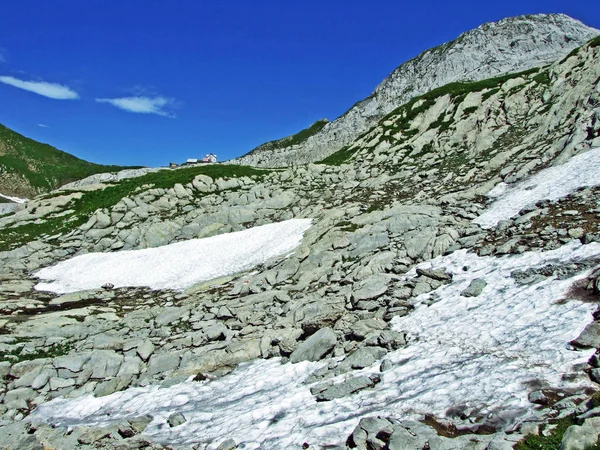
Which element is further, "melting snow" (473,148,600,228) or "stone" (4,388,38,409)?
"melting snow" (473,148,600,228)

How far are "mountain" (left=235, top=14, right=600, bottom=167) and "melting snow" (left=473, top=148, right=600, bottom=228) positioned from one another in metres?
70.2

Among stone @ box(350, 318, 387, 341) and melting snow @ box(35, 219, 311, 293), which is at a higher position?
melting snow @ box(35, 219, 311, 293)

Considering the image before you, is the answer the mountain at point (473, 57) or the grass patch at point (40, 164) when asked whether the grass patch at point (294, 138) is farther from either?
the grass patch at point (40, 164)

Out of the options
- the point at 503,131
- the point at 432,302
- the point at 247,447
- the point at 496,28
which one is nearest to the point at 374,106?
the point at 496,28

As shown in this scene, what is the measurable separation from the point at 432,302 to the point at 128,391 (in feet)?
41.1

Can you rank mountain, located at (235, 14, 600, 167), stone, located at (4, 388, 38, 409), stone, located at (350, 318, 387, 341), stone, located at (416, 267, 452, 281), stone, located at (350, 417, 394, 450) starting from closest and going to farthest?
1. stone, located at (350, 417, 394, 450)
2. stone, located at (350, 318, 387, 341)
3. stone, located at (4, 388, 38, 409)
4. stone, located at (416, 267, 452, 281)
5. mountain, located at (235, 14, 600, 167)

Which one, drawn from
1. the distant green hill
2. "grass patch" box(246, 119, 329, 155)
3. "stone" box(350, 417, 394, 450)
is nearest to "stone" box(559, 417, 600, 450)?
"stone" box(350, 417, 394, 450)

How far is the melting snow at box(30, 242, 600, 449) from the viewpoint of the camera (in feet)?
30.3

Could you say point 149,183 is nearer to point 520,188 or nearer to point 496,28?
point 520,188

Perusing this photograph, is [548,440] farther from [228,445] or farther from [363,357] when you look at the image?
[228,445]

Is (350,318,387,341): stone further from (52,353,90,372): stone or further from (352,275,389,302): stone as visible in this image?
(52,353,90,372): stone

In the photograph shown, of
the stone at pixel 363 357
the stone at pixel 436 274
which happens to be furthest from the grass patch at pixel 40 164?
the stone at pixel 363 357

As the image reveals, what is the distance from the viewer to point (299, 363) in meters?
13.9

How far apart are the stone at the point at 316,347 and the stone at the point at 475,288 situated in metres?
5.35
